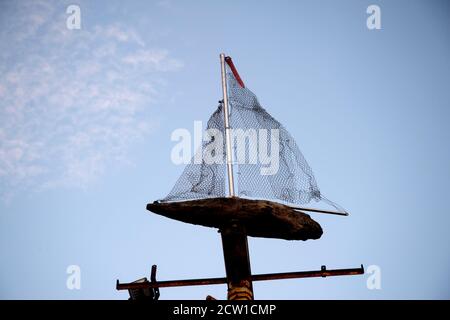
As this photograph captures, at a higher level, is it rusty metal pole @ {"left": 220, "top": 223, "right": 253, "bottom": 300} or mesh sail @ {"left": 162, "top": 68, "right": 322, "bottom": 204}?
mesh sail @ {"left": 162, "top": 68, "right": 322, "bottom": 204}

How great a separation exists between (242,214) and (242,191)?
1143 millimetres

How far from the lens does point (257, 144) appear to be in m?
7.30

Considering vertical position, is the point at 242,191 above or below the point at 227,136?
below

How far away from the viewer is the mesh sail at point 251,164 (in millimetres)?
6707

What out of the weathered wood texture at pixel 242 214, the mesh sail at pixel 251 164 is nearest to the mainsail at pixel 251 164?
the mesh sail at pixel 251 164

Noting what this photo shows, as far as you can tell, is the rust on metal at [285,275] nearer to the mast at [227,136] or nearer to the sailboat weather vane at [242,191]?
the sailboat weather vane at [242,191]

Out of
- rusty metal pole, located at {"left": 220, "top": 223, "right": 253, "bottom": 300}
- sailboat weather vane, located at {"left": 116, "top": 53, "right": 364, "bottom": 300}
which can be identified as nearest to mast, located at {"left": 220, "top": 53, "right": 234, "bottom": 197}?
sailboat weather vane, located at {"left": 116, "top": 53, "right": 364, "bottom": 300}

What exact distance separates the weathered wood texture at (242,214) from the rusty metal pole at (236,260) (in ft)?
0.47

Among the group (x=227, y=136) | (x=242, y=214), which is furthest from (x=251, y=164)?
(x=242, y=214)

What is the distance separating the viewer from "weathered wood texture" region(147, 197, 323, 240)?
533cm

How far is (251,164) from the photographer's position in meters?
7.05

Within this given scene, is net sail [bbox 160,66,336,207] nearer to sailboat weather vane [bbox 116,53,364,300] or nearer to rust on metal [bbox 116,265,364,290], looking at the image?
sailboat weather vane [bbox 116,53,364,300]

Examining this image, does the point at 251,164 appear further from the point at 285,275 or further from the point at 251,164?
the point at 285,275
